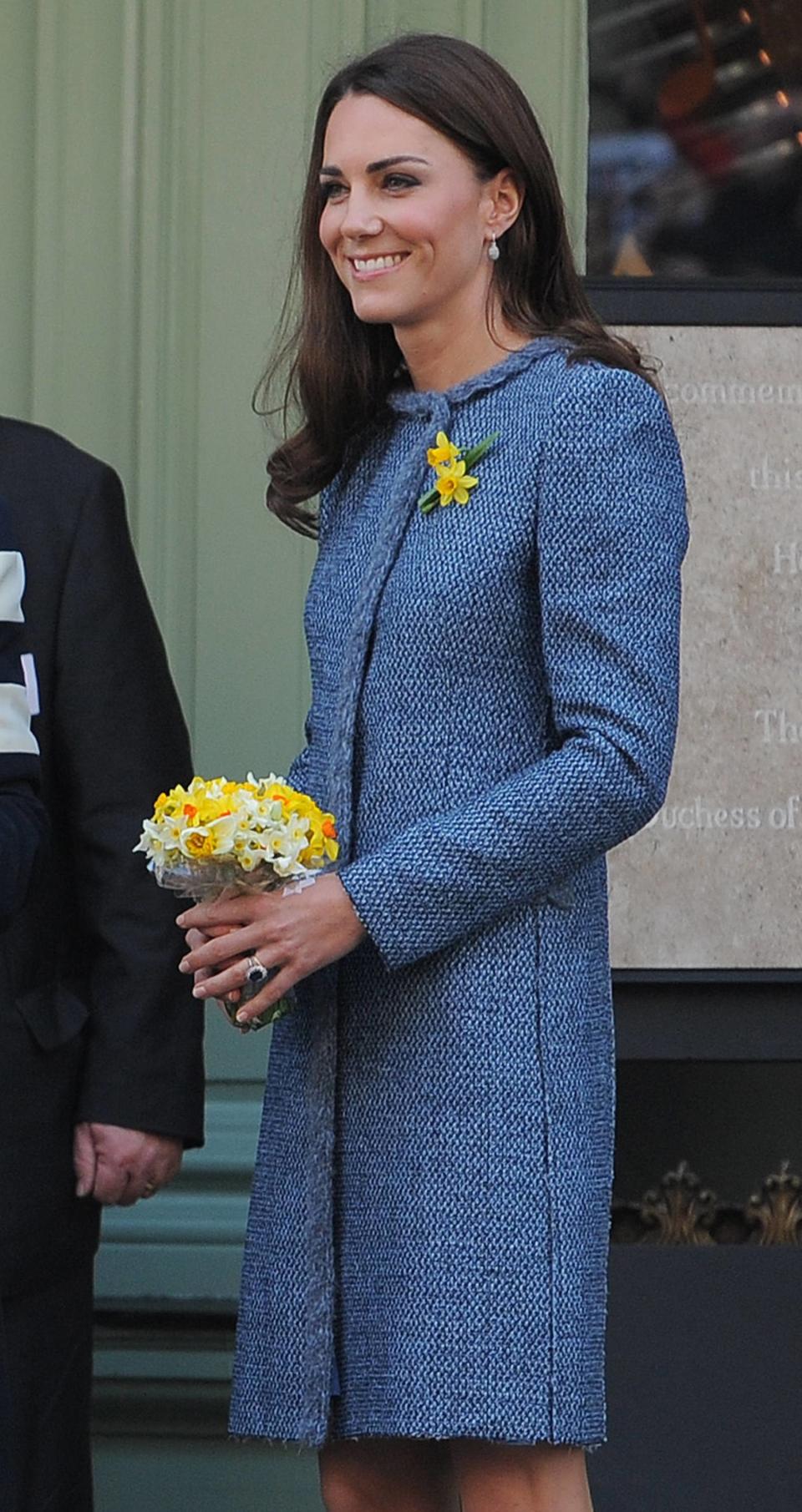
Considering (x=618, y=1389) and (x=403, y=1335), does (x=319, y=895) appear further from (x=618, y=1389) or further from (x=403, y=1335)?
(x=618, y=1389)

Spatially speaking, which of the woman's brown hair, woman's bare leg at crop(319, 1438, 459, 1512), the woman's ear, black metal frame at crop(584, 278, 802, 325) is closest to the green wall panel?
black metal frame at crop(584, 278, 802, 325)

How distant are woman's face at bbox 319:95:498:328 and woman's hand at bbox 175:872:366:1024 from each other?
62 centimetres

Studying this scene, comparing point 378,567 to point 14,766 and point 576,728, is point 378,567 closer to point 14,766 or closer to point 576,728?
point 576,728

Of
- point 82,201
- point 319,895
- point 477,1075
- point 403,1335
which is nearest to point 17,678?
point 319,895

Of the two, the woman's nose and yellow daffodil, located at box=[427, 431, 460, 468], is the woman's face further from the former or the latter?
yellow daffodil, located at box=[427, 431, 460, 468]

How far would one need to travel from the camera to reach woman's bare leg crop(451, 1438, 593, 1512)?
83.9 inches

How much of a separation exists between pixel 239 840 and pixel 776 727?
1335 millimetres

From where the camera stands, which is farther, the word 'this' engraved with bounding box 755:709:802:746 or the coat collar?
the word 'this' engraved with bounding box 755:709:802:746

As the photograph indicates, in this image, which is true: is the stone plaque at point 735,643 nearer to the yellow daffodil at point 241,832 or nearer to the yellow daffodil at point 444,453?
the yellow daffodil at point 444,453

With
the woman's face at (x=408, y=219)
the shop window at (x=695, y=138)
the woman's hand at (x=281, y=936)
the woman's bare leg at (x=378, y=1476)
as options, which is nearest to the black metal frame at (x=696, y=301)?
the shop window at (x=695, y=138)

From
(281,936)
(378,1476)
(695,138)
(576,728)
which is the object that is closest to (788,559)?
(695,138)

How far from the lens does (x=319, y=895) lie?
213cm

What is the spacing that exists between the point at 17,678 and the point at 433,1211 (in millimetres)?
632

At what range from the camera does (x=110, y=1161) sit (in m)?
2.80
